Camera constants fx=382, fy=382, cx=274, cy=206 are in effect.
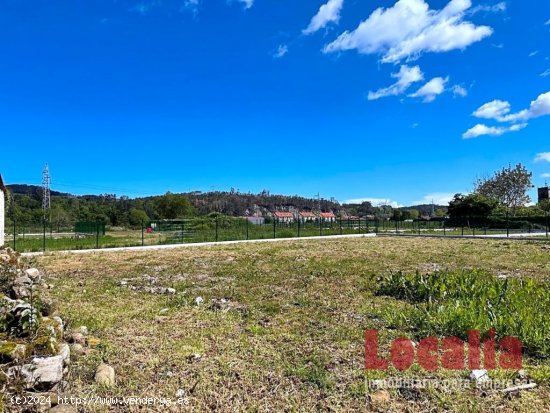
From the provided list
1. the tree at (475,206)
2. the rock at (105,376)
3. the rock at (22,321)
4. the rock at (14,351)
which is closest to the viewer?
the rock at (14,351)

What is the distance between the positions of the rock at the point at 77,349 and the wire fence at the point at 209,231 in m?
15.7

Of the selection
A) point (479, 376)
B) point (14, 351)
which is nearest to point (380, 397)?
point (479, 376)

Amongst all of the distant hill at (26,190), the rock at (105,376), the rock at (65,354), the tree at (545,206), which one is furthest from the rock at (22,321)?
the distant hill at (26,190)

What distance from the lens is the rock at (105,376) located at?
3.12 m

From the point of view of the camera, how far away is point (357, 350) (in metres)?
3.85

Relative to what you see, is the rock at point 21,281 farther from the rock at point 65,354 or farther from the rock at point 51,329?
the rock at point 65,354

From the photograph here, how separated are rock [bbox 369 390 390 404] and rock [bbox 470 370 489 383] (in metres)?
0.78

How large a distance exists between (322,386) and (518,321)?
100 inches

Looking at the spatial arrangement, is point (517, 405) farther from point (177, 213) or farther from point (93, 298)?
point (177, 213)

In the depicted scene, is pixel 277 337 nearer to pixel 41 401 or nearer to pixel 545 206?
pixel 41 401

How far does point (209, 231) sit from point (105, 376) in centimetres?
2292

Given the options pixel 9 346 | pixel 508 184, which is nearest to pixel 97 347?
pixel 9 346

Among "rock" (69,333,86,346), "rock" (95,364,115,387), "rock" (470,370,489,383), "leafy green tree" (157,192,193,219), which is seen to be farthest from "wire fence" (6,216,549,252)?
"leafy green tree" (157,192,193,219)

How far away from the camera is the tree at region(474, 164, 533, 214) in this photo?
160 ft
